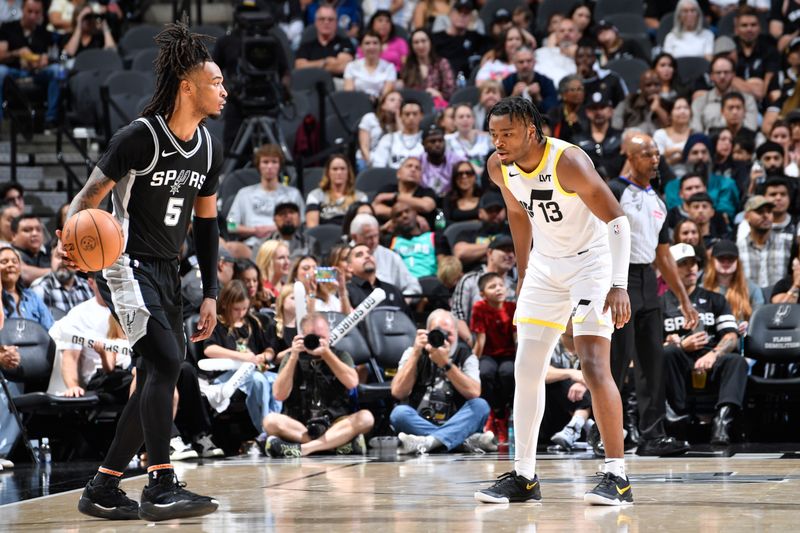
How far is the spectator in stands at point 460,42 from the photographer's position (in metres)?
14.6

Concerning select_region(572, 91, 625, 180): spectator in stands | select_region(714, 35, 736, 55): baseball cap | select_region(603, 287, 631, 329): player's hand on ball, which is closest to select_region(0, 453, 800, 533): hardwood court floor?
select_region(603, 287, 631, 329): player's hand on ball

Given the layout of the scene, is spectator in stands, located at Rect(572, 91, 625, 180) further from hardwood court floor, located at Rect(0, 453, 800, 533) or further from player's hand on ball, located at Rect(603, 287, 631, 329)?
player's hand on ball, located at Rect(603, 287, 631, 329)

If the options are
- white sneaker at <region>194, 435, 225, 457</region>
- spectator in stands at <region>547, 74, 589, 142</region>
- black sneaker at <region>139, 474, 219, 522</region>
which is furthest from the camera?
spectator in stands at <region>547, 74, 589, 142</region>

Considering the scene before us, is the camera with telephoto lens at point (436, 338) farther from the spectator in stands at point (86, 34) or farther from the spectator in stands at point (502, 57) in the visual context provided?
the spectator in stands at point (86, 34)

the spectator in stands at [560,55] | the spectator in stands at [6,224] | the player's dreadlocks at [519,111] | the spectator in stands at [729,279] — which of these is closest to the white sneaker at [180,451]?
the spectator in stands at [6,224]

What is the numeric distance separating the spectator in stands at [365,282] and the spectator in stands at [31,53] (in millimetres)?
5569

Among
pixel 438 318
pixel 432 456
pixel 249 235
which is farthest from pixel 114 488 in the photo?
pixel 249 235

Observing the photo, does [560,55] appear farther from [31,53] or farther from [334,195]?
[31,53]

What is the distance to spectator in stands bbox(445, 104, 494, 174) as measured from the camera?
12133 millimetres

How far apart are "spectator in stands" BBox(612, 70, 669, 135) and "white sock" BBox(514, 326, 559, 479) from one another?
736 centimetres

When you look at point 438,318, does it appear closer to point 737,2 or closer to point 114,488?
point 114,488

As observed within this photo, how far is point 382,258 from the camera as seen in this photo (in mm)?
10531

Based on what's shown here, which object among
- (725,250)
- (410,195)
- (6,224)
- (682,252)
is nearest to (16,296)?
(6,224)

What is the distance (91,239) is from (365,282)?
16.9 feet
